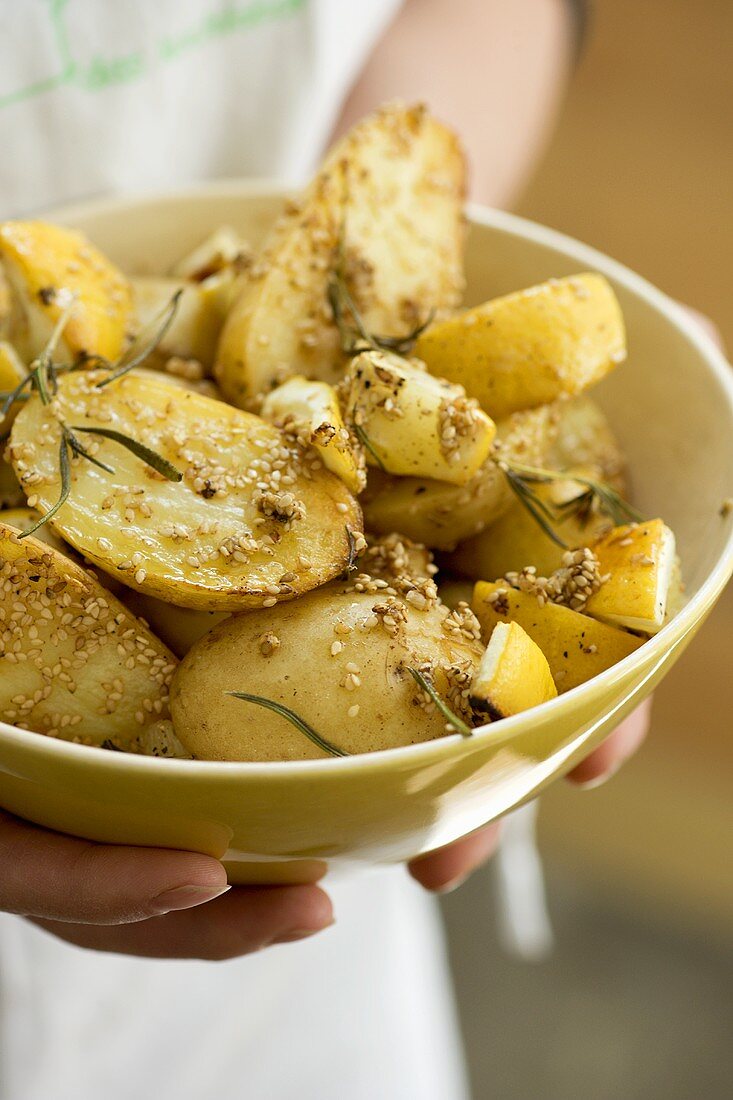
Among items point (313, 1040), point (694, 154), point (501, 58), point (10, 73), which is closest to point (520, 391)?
point (10, 73)

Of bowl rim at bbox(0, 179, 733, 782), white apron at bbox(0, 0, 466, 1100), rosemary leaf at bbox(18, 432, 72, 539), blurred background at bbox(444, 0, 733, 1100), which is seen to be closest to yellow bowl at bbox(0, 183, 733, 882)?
bowl rim at bbox(0, 179, 733, 782)

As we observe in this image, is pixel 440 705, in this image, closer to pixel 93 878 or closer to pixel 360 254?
pixel 93 878

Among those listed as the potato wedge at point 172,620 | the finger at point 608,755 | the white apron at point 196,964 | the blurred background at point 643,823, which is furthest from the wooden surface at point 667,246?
the potato wedge at point 172,620

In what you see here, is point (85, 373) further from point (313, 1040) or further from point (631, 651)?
point (313, 1040)

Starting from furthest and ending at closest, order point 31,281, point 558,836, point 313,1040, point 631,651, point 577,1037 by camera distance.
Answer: point 558,836, point 577,1037, point 313,1040, point 31,281, point 631,651

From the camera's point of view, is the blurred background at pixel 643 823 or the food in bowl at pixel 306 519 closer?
the food in bowl at pixel 306 519

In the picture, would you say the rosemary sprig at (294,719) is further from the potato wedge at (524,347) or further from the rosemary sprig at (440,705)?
the potato wedge at (524,347)
